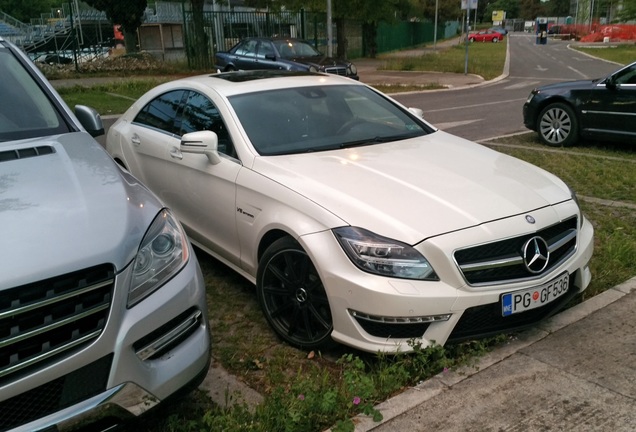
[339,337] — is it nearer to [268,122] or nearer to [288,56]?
[268,122]

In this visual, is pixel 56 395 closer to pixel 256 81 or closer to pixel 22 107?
pixel 22 107

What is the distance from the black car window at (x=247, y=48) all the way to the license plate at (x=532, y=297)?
16261 millimetres

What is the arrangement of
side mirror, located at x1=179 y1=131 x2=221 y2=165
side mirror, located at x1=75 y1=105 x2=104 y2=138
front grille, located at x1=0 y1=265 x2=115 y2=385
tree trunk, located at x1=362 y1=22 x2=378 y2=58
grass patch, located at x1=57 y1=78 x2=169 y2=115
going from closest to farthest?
1. front grille, located at x1=0 y1=265 x2=115 y2=385
2. side mirror, located at x1=75 y1=105 x2=104 y2=138
3. side mirror, located at x1=179 y1=131 x2=221 y2=165
4. grass patch, located at x1=57 y1=78 x2=169 y2=115
5. tree trunk, located at x1=362 y1=22 x2=378 y2=58

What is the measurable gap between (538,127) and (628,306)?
6312 mm

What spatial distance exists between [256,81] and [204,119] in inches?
21.7

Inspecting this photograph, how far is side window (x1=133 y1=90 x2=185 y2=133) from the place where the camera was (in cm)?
498

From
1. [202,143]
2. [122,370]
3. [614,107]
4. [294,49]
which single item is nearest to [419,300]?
[122,370]

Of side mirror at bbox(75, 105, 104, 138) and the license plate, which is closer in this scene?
the license plate

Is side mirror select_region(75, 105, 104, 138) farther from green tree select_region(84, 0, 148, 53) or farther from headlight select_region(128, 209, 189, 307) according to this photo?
green tree select_region(84, 0, 148, 53)

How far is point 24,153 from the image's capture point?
10.1 feet

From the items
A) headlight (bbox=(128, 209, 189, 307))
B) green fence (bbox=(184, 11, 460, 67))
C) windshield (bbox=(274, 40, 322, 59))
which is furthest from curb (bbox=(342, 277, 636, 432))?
green fence (bbox=(184, 11, 460, 67))

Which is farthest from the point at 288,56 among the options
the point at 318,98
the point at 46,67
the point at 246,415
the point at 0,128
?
the point at 246,415

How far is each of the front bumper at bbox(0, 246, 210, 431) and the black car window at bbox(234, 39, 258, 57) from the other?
16832 mm

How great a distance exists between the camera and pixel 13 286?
2031 mm
